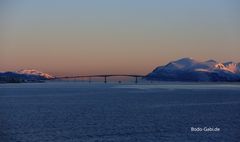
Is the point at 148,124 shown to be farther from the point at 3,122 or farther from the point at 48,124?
the point at 3,122

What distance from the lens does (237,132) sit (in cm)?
3619

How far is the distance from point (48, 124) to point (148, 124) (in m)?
7.37

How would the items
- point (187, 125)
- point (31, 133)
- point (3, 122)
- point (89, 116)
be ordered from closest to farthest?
point (31, 133) < point (187, 125) < point (3, 122) < point (89, 116)

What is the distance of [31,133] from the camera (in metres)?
35.5

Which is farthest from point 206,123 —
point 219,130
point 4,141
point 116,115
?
point 4,141

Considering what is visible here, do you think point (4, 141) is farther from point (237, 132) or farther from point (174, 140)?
point (237, 132)

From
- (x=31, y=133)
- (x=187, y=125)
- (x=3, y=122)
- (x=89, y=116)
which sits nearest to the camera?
(x=31, y=133)

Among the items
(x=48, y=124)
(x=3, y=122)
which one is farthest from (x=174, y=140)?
(x=3, y=122)

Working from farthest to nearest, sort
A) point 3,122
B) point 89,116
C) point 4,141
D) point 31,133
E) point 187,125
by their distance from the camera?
point 89,116
point 3,122
point 187,125
point 31,133
point 4,141

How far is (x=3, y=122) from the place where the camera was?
142ft

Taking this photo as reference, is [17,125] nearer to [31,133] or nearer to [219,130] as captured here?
[31,133]

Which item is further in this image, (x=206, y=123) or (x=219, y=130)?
(x=206, y=123)

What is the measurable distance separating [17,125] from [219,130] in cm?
1453

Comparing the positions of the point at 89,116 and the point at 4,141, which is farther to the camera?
the point at 89,116
